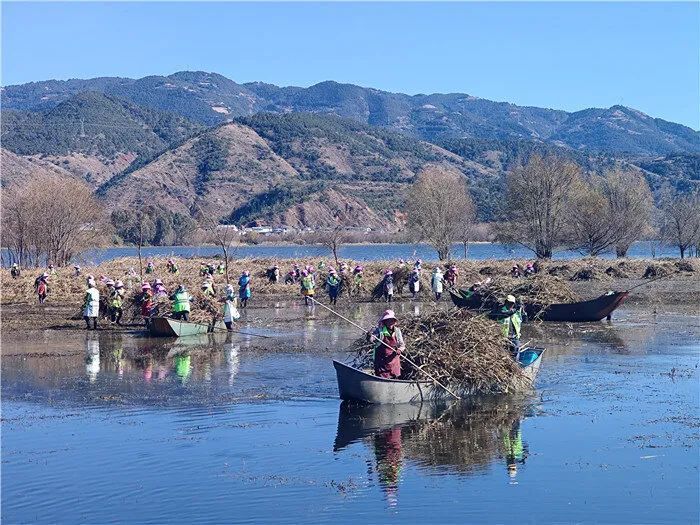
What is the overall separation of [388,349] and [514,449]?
162 inches

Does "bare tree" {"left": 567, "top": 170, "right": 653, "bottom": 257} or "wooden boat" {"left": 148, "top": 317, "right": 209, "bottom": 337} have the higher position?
"bare tree" {"left": 567, "top": 170, "right": 653, "bottom": 257}

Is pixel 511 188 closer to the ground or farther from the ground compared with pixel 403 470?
farther from the ground

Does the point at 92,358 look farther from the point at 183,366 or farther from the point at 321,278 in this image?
the point at 321,278

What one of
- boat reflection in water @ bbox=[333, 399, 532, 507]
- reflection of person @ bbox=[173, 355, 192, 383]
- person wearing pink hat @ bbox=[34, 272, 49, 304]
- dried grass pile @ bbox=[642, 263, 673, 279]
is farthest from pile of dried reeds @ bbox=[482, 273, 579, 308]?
dried grass pile @ bbox=[642, 263, 673, 279]

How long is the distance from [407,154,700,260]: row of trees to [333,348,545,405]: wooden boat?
58.3 meters

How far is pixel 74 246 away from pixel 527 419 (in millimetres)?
52404

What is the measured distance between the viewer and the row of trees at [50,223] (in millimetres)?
65562

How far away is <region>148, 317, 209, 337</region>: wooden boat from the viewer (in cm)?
3241

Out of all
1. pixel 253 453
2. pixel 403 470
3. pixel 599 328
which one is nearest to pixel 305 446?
pixel 253 453

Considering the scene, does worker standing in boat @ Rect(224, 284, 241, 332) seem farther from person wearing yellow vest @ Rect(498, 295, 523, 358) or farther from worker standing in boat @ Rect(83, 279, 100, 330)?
person wearing yellow vest @ Rect(498, 295, 523, 358)

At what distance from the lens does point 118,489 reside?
→ 14.8m

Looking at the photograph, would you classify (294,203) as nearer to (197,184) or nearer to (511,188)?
(197,184)

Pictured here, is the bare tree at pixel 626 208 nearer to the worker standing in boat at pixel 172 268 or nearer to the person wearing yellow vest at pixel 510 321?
the worker standing in boat at pixel 172 268

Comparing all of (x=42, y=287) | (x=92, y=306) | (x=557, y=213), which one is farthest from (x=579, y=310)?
(x=557, y=213)
